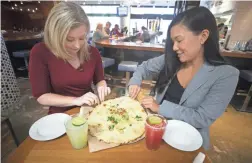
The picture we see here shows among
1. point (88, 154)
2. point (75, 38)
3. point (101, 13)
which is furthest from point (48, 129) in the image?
point (101, 13)

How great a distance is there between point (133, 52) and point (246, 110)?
9.54 ft

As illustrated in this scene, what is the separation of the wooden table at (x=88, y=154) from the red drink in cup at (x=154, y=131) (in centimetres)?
4

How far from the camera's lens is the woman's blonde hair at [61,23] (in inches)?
42.6

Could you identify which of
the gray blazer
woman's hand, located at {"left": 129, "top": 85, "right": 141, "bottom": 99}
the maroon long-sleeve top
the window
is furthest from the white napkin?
the window

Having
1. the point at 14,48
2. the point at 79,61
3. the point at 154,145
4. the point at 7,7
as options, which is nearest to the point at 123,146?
the point at 154,145

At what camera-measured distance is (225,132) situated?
2467 millimetres

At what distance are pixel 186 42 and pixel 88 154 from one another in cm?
101

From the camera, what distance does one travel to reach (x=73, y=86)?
1370 mm

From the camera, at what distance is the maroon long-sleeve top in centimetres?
119

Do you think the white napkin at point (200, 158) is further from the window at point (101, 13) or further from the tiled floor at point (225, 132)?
the window at point (101, 13)

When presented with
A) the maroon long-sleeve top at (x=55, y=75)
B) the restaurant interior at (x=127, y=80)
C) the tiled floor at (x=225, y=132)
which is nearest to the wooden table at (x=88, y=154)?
the restaurant interior at (x=127, y=80)

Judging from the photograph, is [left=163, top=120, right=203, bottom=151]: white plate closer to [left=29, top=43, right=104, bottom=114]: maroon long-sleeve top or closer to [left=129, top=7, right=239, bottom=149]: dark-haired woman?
[left=129, top=7, right=239, bottom=149]: dark-haired woman

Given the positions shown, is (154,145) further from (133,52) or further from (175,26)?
(133,52)

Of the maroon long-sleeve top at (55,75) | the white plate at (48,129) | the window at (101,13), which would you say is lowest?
the white plate at (48,129)
